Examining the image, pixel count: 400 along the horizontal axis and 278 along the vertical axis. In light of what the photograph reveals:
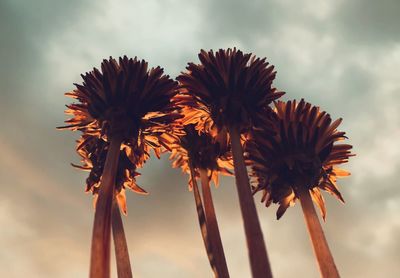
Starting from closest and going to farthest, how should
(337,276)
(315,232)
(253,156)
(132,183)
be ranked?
1. (337,276)
2. (315,232)
3. (253,156)
4. (132,183)

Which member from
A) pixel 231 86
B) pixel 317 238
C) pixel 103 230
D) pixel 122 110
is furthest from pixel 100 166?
pixel 317 238

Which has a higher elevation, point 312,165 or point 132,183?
point 132,183

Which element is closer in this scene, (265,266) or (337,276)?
(265,266)

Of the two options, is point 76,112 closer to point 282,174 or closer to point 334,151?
point 282,174

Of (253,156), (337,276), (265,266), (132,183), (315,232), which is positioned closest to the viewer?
(265,266)

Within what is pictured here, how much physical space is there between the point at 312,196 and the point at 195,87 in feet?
18.5

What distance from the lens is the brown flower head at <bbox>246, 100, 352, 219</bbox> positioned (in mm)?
13453

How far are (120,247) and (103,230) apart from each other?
3.55m

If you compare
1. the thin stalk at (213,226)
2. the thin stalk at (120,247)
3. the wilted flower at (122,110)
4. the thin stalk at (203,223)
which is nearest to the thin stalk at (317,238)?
the thin stalk at (213,226)

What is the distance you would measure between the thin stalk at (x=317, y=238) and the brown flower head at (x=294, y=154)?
440mm

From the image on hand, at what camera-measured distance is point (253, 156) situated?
1427 centimetres

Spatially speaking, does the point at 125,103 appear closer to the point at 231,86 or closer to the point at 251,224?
the point at 231,86

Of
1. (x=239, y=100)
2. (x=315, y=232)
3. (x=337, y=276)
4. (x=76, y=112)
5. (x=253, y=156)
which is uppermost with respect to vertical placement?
(x=76, y=112)

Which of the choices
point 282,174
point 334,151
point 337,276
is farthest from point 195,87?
point 337,276
